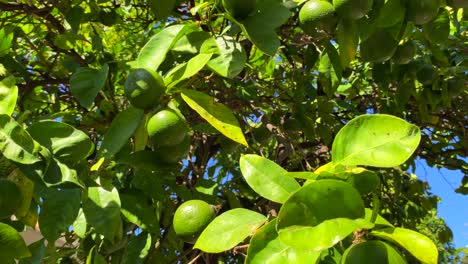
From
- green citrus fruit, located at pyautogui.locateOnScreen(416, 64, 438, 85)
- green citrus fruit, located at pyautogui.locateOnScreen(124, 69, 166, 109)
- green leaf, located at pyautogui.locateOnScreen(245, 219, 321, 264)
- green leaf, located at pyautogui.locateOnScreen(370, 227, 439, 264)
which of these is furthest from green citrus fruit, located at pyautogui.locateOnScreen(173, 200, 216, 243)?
green citrus fruit, located at pyautogui.locateOnScreen(416, 64, 438, 85)

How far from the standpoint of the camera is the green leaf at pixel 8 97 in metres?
1.17

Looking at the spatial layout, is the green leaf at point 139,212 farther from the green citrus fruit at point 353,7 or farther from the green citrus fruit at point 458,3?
the green citrus fruit at point 458,3

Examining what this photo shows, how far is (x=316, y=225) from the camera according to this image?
36.1 inches

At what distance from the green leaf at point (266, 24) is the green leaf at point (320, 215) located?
1.56 ft

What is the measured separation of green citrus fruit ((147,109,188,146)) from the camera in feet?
4.16

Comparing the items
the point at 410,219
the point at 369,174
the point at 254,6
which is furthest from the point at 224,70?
the point at 410,219

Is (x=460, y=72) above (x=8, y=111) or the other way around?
the other way around

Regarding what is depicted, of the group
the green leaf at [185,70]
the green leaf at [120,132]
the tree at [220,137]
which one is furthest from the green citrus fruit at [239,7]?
the green leaf at [120,132]

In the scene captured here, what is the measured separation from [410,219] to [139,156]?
2.55m

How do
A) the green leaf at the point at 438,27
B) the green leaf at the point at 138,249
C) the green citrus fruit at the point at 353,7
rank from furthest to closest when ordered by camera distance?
the green leaf at the point at 438,27, the green leaf at the point at 138,249, the green citrus fruit at the point at 353,7

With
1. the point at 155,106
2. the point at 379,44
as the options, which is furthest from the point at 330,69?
the point at 155,106

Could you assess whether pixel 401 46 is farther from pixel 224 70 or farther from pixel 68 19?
pixel 68 19

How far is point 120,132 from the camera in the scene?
4.23ft

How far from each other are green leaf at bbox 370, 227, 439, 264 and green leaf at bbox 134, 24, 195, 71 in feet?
2.33
